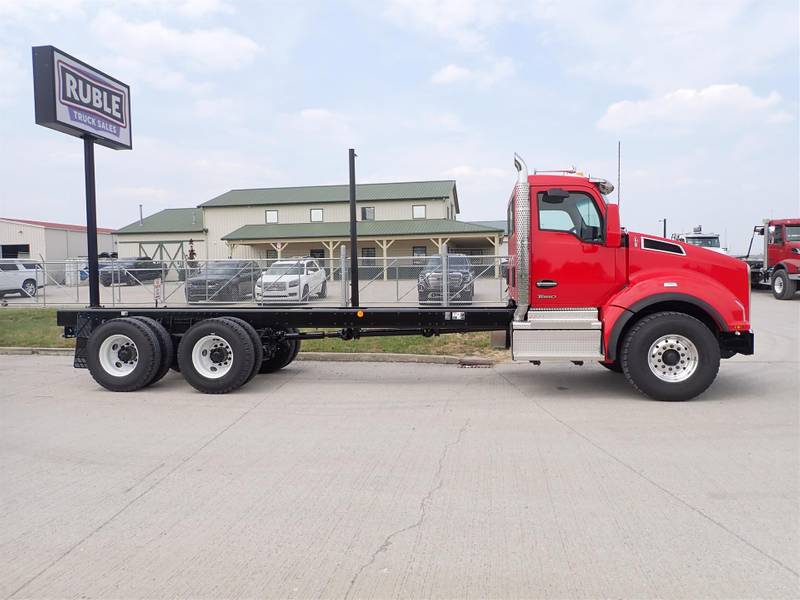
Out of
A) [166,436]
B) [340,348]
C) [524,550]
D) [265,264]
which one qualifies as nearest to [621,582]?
[524,550]

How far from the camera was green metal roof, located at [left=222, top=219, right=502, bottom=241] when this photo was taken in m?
38.1

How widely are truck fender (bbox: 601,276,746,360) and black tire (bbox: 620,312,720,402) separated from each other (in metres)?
0.20

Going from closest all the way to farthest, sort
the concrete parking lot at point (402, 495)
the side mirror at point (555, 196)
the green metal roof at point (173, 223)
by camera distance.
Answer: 1. the concrete parking lot at point (402, 495)
2. the side mirror at point (555, 196)
3. the green metal roof at point (173, 223)

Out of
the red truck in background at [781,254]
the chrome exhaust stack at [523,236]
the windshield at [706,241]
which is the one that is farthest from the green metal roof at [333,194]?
the chrome exhaust stack at [523,236]

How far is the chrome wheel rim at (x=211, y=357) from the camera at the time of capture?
29.0ft

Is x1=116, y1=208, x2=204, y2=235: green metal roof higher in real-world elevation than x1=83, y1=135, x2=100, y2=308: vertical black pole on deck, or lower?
higher

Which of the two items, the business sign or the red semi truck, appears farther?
the business sign

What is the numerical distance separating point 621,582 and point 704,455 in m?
2.78

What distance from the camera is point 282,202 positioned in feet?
145

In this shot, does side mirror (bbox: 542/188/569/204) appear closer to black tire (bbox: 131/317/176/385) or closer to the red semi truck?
the red semi truck

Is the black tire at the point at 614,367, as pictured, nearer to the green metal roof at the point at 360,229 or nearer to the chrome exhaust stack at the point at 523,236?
the chrome exhaust stack at the point at 523,236

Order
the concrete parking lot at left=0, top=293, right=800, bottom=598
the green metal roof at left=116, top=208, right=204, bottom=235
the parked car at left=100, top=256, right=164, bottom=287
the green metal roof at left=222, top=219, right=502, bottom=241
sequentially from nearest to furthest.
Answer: the concrete parking lot at left=0, top=293, right=800, bottom=598, the parked car at left=100, top=256, right=164, bottom=287, the green metal roof at left=222, top=219, right=502, bottom=241, the green metal roof at left=116, top=208, right=204, bottom=235

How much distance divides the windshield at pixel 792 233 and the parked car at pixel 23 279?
2387 centimetres

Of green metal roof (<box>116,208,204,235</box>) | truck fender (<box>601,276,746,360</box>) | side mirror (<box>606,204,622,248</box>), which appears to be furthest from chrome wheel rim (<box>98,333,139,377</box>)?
green metal roof (<box>116,208,204,235</box>)
